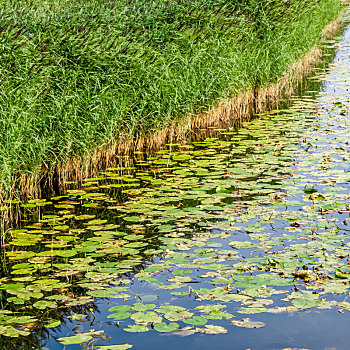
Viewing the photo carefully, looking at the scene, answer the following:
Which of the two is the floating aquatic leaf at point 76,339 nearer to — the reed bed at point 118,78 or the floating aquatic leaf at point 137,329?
the floating aquatic leaf at point 137,329

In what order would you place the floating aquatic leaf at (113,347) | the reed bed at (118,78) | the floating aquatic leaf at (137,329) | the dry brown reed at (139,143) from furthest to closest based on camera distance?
the reed bed at (118,78) < the dry brown reed at (139,143) < the floating aquatic leaf at (137,329) < the floating aquatic leaf at (113,347)

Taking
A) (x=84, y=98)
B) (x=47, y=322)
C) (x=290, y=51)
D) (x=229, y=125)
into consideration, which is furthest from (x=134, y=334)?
(x=290, y=51)

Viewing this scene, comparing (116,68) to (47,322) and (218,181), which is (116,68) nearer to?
(218,181)

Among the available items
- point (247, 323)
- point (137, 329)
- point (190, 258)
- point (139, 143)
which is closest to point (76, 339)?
point (137, 329)

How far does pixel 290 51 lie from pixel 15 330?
425 inches

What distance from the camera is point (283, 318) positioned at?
13.0 feet

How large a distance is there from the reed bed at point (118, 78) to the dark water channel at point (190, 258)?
533 mm

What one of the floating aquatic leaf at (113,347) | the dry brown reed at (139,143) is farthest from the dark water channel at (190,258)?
the dry brown reed at (139,143)

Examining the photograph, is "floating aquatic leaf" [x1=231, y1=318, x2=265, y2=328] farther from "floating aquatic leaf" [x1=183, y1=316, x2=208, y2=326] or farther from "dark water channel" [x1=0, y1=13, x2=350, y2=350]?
"floating aquatic leaf" [x1=183, y1=316, x2=208, y2=326]

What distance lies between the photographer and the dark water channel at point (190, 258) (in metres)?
3.84

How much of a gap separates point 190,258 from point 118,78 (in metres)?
4.21

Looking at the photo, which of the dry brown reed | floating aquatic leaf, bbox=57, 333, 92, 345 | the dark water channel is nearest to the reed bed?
the dry brown reed

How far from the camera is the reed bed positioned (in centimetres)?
704

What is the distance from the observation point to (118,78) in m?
8.38
